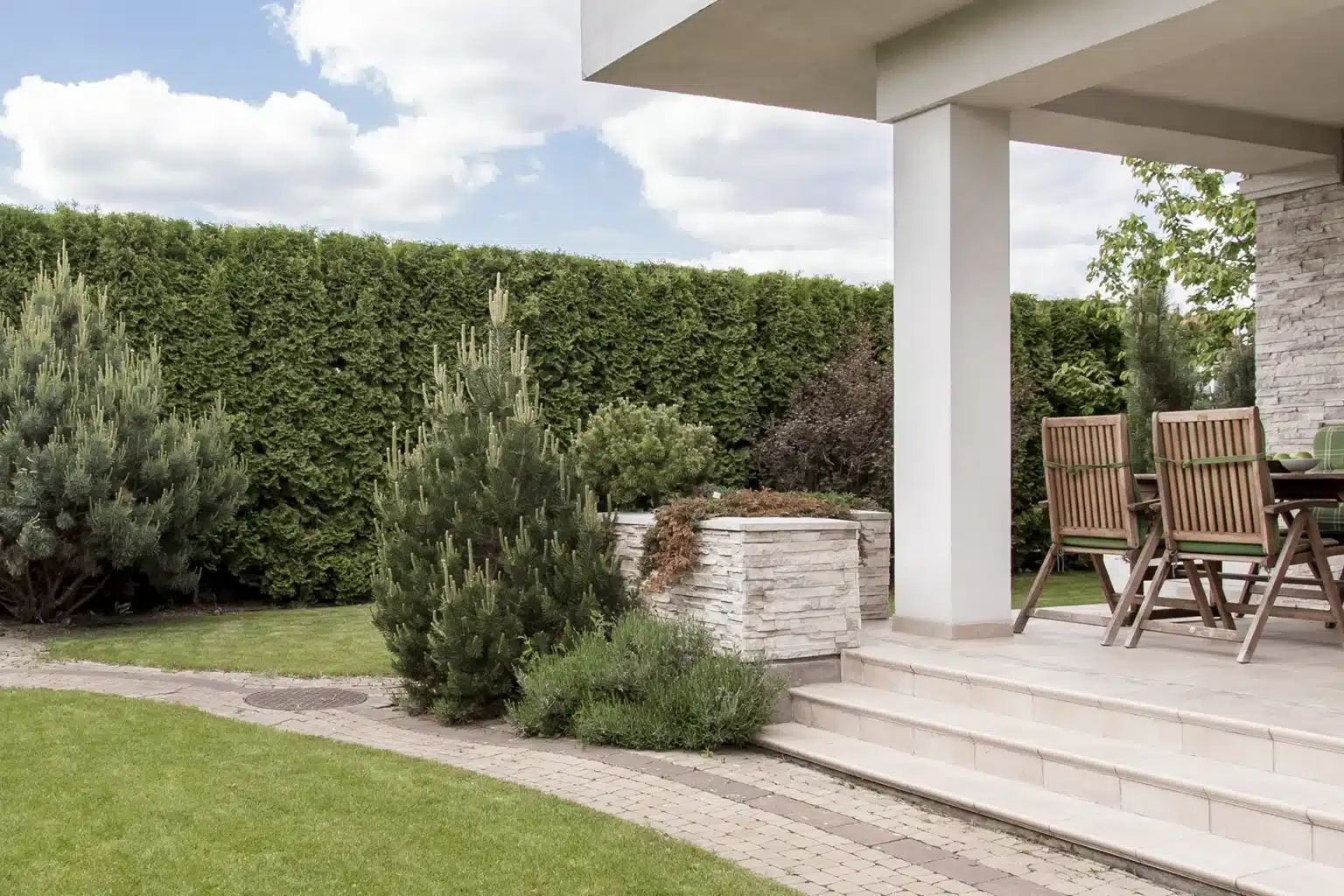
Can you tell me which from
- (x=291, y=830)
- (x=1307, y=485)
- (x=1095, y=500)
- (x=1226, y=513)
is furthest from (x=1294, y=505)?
(x=291, y=830)

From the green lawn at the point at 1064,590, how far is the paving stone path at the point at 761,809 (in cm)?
458

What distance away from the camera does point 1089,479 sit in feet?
20.7

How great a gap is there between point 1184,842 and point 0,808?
4.19 meters

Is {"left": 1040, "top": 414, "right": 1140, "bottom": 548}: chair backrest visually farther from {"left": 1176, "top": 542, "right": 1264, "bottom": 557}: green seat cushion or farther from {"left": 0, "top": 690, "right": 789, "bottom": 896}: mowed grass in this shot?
{"left": 0, "top": 690, "right": 789, "bottom": 896}: mowed grass

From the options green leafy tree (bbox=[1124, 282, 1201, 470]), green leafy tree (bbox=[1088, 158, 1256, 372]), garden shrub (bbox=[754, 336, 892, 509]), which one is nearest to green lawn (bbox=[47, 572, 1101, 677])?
garden shrub (bbox=[754, 336, 892, 509])

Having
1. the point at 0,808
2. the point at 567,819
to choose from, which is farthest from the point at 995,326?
the point at 0,808

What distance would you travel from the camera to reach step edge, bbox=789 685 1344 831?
3.71 meters

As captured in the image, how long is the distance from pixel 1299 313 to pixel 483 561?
652cm

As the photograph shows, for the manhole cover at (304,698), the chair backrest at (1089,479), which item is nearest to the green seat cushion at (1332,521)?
the chair backrest at (1089,479)

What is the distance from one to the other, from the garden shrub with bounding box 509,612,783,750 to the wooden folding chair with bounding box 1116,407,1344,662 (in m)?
2.03

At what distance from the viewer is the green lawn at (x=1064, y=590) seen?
10.1m

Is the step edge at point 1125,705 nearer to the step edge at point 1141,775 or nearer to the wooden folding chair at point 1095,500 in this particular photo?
the step edge at point 1141,775

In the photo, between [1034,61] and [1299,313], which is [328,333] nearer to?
[1034,61]

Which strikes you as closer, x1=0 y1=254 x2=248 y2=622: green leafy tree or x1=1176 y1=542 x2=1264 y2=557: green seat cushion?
x1=1176 y1=542 x2=1264 y2=557: green seat cushion
